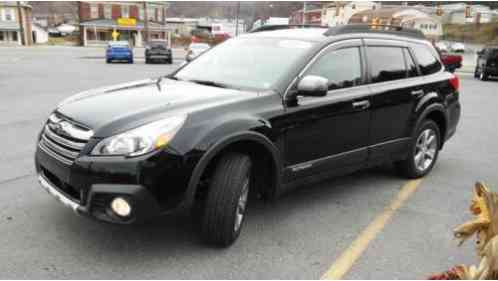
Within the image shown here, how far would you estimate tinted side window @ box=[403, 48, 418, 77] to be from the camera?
17.0 ft

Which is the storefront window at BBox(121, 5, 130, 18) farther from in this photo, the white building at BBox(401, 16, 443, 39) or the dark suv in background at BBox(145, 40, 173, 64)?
the white building at BBox(401, 16, 443, 39)

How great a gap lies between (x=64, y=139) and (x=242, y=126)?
4.19 ft

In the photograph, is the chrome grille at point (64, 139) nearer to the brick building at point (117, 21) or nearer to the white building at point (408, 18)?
the white building at point (408, 18)

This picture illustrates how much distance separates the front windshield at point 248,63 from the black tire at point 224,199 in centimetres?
82

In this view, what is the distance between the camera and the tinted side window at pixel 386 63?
4676 millimetres

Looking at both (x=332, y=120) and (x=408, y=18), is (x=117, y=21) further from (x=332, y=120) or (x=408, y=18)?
(x=332, y=120)

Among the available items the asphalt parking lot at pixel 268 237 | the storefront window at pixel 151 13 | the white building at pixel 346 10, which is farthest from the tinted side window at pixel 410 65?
the storefront window at pixel 151 13

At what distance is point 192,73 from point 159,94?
0.88m

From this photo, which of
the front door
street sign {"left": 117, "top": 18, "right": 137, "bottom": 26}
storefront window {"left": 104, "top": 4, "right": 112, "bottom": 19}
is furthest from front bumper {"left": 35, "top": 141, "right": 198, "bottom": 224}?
storefront window {"left": 104, "top": 4, "right": 112, "bottom": 19}

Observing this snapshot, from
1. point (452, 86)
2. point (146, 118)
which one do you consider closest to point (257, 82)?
point (146, 118)

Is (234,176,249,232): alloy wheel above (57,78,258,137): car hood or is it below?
below

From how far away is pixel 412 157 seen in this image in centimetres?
527

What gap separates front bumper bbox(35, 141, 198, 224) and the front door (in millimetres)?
1113

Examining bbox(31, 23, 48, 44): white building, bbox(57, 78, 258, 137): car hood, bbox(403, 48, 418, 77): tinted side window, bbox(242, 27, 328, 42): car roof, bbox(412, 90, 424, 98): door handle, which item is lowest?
bbox(31, 23, 48, 44): white building
